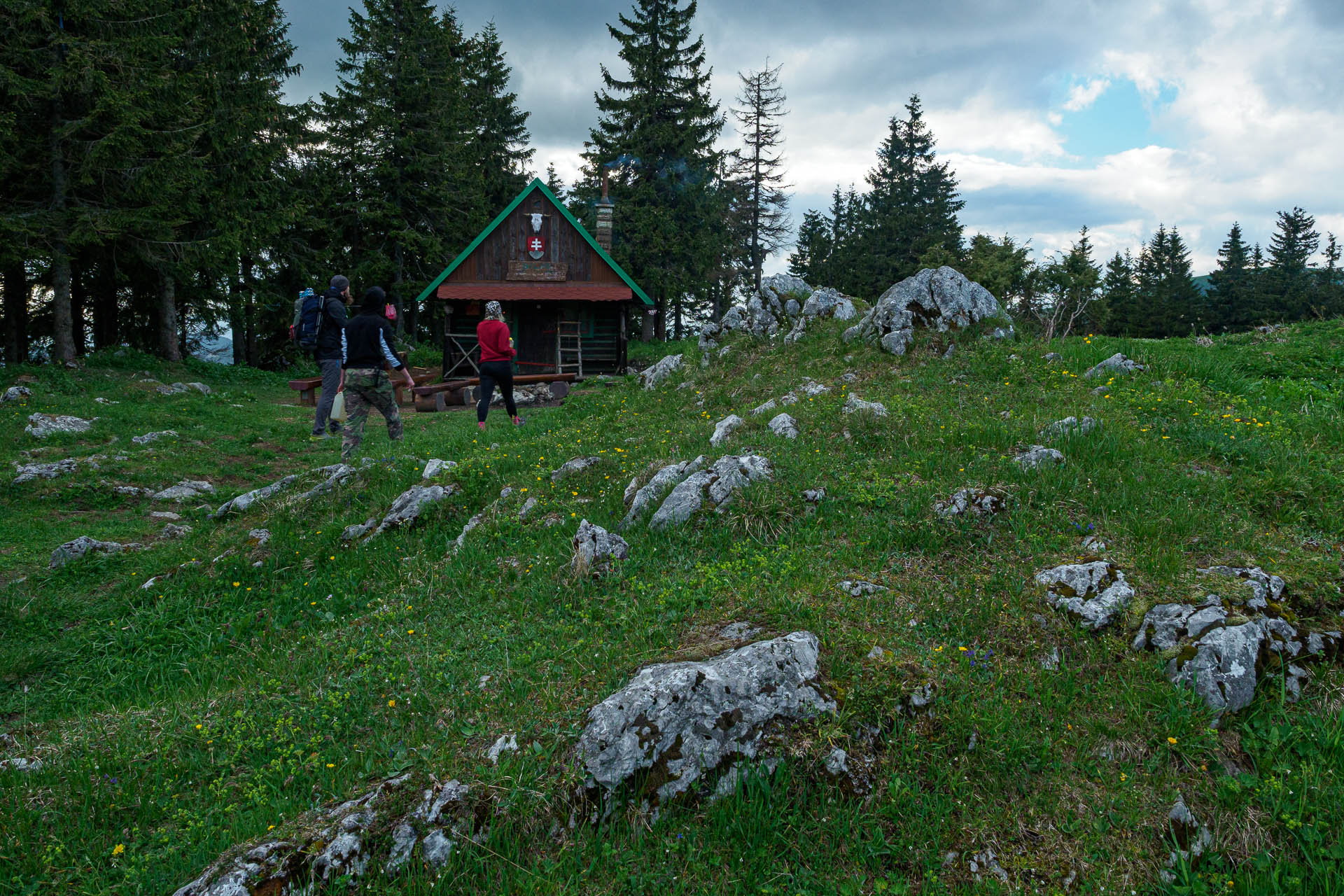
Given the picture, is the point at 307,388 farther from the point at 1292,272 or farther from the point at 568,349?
the point at 1292,272

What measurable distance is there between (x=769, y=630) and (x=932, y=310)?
8.36m

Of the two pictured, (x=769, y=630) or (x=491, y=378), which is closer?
(x=769, y=630)

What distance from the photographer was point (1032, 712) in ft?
11.4

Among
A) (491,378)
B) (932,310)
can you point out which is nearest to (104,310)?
(491,378)

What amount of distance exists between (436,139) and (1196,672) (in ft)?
106

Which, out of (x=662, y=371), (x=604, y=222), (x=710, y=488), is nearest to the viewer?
(x=710, y=488)

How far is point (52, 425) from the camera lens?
1217cm

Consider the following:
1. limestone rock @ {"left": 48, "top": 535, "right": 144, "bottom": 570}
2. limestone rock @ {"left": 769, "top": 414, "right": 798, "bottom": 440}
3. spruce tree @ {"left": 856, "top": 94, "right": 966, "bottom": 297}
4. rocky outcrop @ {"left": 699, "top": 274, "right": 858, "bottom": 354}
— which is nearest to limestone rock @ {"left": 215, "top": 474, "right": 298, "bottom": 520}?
limestone rock @ {"left": 48, "top": 535, "right": 144, "bottom": 570}

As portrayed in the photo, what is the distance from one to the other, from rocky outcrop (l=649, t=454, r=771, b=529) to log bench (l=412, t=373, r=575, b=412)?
11.4 meters

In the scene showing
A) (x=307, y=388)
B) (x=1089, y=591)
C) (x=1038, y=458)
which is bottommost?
(x=1089, y=591)

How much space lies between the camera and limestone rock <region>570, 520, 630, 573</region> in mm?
5177

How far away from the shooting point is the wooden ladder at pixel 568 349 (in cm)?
2442

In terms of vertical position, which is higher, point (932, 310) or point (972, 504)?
point (932, 310)

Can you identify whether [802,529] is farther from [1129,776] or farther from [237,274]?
[237,274]
